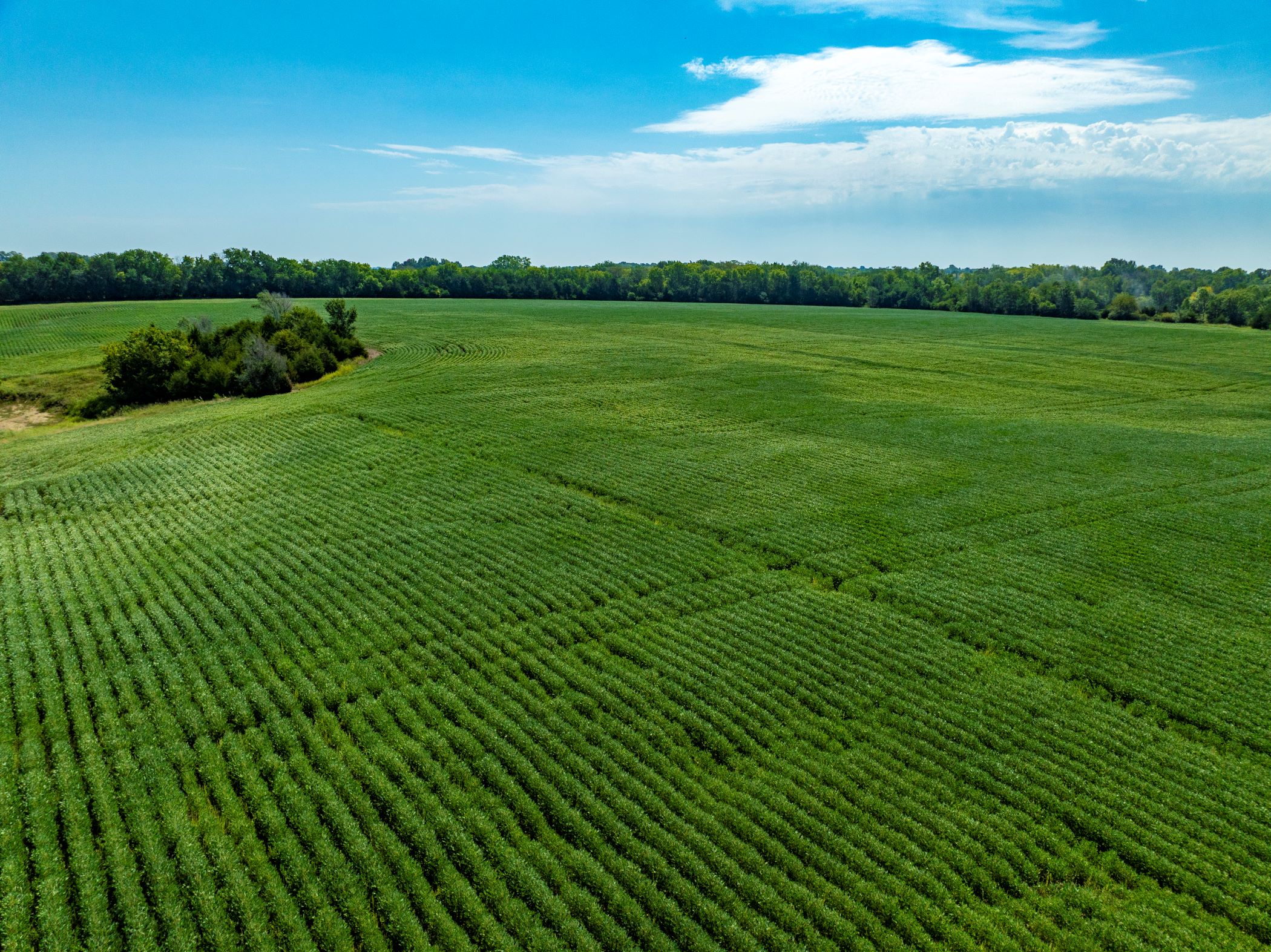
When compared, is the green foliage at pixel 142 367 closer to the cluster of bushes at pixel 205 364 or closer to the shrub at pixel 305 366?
the cluster of bushes at pixel 205 364

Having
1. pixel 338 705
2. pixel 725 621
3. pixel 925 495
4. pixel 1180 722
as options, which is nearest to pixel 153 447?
pixel 338 705

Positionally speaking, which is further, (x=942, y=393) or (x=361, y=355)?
(x=361, y=355)

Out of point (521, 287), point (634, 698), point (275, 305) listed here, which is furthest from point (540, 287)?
point (634, 698)

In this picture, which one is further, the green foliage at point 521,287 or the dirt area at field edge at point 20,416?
the green foliage at point 521,287

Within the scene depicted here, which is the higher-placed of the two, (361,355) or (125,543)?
(361,355)

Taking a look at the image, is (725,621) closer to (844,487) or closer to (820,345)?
(844,487)

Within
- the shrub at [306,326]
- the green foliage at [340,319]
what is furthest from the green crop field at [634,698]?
the green foliage at [340,319]

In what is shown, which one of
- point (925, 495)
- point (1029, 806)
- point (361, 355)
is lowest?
point (1029, 806)

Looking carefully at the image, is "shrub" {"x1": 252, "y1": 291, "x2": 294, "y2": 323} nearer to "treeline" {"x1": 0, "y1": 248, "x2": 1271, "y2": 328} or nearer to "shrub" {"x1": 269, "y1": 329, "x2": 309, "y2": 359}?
"shrub" {"x1": 269, "y1": 329, "x2": 309, "y2": 359}
